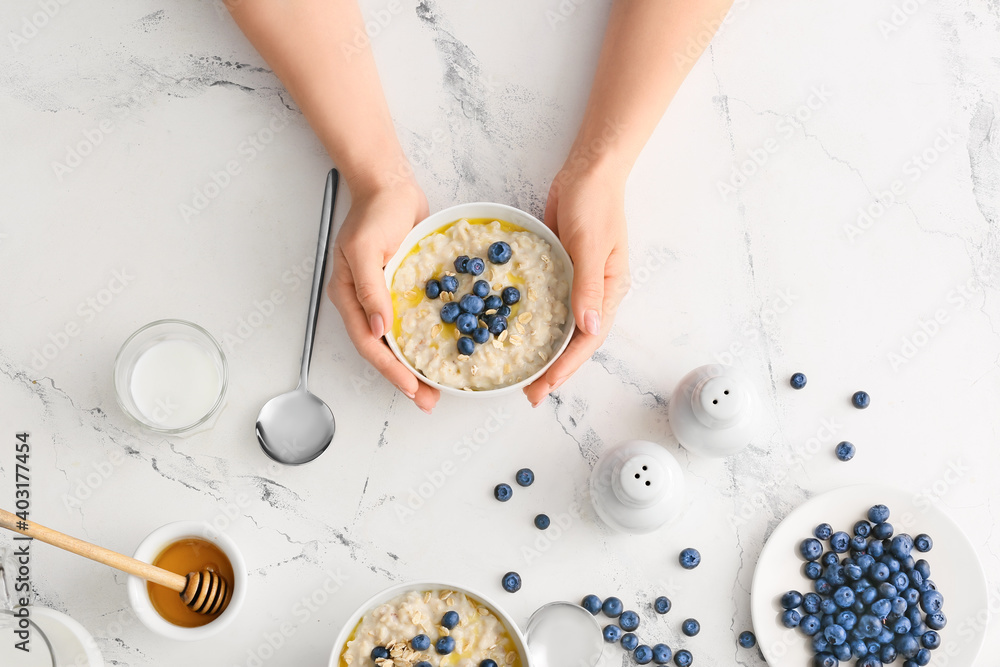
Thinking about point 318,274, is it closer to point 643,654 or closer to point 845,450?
point 643,654

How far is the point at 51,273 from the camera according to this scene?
150cm

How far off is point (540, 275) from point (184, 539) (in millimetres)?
777

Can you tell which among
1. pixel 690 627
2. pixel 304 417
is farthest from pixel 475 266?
pixel 690 627

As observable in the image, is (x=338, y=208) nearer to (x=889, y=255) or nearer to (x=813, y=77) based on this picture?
(x=813, y=77)

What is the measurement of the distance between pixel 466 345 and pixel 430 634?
49cm

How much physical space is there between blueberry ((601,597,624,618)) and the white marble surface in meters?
0.04

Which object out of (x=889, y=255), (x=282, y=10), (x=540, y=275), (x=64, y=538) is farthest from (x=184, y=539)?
(x=889, y=255)

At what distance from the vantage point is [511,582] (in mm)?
1424

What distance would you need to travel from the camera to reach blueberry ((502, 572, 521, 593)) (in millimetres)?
1424

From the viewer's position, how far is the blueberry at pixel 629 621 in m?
1.42

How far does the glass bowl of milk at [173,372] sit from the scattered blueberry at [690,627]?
0.96m

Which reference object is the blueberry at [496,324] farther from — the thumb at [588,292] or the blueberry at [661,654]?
the blueberry at [661,654]

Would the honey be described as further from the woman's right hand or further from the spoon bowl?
the woman's right hand

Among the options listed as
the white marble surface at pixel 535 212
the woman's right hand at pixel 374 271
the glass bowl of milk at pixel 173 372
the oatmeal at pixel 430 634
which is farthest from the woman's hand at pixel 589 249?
the glass bowl of milk at pixel 173 372
